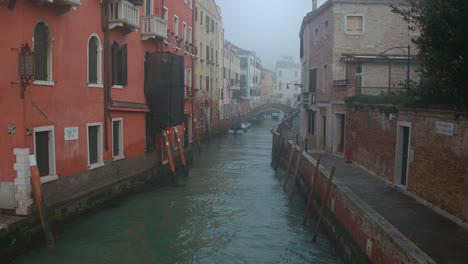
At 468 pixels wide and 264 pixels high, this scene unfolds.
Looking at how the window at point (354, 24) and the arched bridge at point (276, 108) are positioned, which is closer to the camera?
the window at point (354, 24)

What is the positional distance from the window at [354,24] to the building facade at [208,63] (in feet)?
46.7

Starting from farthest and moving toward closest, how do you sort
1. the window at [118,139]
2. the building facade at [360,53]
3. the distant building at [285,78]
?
the distant building at [285,78] → the building facade at [360,53] → the window at [118,139]

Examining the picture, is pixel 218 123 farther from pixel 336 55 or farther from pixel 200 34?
pixel 336 55

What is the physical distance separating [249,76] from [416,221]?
60.6m

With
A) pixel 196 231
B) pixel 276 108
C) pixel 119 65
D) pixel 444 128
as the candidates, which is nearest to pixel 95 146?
pixel 119 65

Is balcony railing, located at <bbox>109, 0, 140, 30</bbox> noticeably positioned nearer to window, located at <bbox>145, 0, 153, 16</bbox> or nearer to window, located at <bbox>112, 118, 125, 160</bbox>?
window, located at <bbox>112, 118, 125, 160</bbox>

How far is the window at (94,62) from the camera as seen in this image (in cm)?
1326

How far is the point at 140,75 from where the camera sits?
55.5 ft

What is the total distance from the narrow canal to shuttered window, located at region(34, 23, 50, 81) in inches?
148

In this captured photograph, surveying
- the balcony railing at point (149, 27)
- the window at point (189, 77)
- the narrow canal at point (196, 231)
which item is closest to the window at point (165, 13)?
the balcony railing at point (149, 27)

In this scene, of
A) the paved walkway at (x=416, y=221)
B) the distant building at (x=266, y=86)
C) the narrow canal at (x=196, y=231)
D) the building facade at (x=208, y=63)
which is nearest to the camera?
the paved walkway at (x=416, y=221)

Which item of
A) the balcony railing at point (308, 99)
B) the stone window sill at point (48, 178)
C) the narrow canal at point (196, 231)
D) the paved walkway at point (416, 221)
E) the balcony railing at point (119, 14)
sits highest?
the balcony railing at point (119, 14)

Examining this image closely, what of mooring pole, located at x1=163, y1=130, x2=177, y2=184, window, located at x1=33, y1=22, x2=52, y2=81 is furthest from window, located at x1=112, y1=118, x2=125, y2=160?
window, located at x1=33, y1=22, x2=52, y2=81

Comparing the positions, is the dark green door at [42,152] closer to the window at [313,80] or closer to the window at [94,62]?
the window at [94,62]
